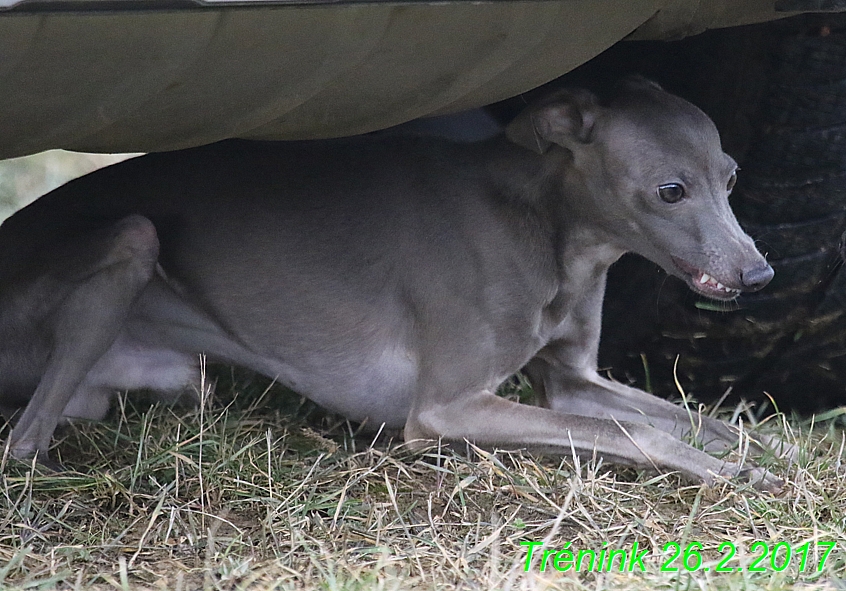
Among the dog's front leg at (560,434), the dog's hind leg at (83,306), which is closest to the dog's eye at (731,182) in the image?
the dog's front leg at (560,434)

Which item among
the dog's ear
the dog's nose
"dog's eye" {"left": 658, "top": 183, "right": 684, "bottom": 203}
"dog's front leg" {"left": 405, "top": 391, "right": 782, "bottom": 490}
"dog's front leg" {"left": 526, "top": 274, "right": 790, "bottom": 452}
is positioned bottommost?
"dog's front leg" {"left": 526, "top": 274, "right": 790, "bottom": 452}

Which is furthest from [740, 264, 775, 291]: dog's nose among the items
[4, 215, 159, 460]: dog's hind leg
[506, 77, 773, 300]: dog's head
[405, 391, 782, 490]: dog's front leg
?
[4, 215, 159, 460]: dog's hind leg

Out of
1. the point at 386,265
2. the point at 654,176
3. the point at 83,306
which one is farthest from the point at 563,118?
the point at 83,306

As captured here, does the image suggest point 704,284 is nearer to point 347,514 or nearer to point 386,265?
point 386,265

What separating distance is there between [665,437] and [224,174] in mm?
1269

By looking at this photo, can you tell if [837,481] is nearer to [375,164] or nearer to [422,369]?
[422,369]

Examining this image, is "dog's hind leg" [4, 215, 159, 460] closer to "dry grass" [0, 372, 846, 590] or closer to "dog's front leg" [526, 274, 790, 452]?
"dry grass" [0, 372, 846, 590]

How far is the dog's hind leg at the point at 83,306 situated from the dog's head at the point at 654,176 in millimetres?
936

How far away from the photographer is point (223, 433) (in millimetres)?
2799

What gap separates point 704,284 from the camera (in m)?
2.64

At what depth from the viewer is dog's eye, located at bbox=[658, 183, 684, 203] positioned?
2.63 meters

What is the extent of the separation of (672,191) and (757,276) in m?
0.27

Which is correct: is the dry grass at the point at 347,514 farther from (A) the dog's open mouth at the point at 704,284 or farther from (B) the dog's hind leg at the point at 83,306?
(A) the dog's open mouth at the point at 704,284

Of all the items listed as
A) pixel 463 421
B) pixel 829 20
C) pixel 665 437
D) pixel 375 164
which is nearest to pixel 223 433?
pixel 463 421
